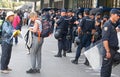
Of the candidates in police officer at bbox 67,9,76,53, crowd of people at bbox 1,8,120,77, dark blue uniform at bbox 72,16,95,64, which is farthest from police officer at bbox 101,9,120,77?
police officer at bbox 67,9,76,53

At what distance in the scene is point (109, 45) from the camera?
8648 mm

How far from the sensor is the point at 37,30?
10852 mm

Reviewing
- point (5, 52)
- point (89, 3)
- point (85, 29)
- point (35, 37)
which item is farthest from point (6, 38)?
point (89, 3)

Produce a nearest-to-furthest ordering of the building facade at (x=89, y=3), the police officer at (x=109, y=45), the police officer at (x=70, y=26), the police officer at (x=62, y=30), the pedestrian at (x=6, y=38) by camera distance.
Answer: the police officer at (x=109, y=45), the pedestrian at (x=6, y=38), the police officer at (x=62, y=30), the police officer at (x=70, y=26), the building facade at (x=89, y=3)

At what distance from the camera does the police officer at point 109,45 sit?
8.55 metres

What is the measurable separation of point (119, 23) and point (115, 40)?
4409 millimetres

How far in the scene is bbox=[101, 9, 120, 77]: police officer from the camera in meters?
8.55

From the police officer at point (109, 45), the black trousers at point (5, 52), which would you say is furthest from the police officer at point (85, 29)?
the police officer at point (109, 45)

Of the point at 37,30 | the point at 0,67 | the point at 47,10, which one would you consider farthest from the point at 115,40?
the point at 47,10

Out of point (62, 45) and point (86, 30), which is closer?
point (86, 30)

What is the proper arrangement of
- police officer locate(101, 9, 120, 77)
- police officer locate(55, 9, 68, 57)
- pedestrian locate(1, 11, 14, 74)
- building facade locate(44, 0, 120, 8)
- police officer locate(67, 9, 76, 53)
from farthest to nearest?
building facade locate(44, 0, 120, 8), police officer locate(67, 9, 76, 53), police officer locate(55, 9, 68, 57), pedestrian locate(1, 11, 14, 74), police officer locate(101, 9, 120, 77)

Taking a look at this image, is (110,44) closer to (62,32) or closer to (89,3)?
(62,32)

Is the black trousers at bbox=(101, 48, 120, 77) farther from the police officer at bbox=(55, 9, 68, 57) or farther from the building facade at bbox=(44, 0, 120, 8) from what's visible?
the building facade at bbox=(44, 0, 120, 8)

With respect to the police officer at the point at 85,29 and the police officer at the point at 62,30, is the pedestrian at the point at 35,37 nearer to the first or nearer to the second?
the police officer at the point at 85,29
